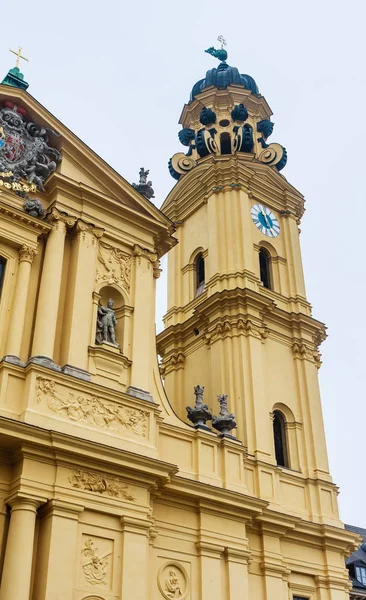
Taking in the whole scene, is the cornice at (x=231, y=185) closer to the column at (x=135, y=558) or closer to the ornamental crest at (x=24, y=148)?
the ornamental crest at (x=24, y=148)

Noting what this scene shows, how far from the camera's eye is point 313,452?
1830 centimetres

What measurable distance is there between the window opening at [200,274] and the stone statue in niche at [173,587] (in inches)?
356

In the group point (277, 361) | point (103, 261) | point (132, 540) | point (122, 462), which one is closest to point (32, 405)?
point (122, 462)

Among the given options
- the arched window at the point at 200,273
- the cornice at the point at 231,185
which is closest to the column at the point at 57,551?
the arched window at the point at 200,273

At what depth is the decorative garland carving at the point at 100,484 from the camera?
12.5m

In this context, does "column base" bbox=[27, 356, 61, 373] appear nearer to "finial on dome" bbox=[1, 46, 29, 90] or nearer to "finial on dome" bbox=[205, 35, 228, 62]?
"finial on dome" bbox=[1, 46, 29, 90]

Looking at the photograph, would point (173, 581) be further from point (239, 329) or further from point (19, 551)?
point (239, 329)

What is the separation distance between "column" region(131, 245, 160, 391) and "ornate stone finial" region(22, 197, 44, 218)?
2351 millimetres

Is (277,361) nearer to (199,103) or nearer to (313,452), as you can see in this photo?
(313,452)

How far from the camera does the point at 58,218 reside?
15195 millimetres

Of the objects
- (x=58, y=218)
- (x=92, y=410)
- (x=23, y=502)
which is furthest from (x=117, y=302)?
(x=23, y=502)

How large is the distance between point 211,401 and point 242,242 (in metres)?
4.59

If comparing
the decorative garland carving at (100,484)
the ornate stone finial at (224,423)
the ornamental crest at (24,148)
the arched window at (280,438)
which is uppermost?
the ornamental crest at (24,148)

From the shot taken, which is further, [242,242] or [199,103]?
[199,103]
